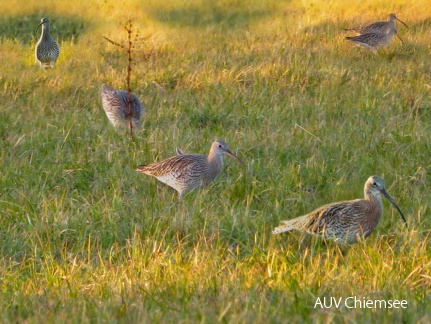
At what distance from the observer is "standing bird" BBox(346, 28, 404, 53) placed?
11.5m

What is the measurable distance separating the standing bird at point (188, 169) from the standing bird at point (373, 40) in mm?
5192

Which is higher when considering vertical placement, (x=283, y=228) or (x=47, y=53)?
(x=283, y=228)

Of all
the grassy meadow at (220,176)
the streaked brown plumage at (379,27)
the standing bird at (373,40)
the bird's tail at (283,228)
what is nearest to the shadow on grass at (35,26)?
the grassy meadow at (220,176)

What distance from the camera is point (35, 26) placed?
16.4 m

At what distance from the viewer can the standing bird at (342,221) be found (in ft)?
17.6

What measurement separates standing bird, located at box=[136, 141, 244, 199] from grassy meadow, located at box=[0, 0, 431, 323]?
115 millimetres

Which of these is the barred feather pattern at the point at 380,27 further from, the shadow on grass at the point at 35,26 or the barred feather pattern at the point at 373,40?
the shadow on grass at the point at 35,26

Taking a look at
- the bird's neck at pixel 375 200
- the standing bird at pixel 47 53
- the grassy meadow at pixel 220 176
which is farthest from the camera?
the standing bird at pixel 47 53

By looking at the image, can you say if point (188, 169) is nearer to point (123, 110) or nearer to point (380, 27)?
point (123, 110)

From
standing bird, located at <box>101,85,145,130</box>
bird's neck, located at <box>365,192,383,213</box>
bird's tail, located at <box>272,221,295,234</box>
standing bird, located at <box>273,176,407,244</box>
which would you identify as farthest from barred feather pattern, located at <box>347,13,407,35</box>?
bird's tail, located at <box>272,221,295,234</box>

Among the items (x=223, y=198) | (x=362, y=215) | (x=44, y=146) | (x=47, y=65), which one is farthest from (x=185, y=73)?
(x=362, y=215)

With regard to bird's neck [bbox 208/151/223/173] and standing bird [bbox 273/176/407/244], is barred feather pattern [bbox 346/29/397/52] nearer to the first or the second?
bird's neck [bbox 208/151/223/173]

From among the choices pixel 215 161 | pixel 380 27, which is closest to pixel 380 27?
pixel 380 27

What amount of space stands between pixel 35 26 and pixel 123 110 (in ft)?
28.3
